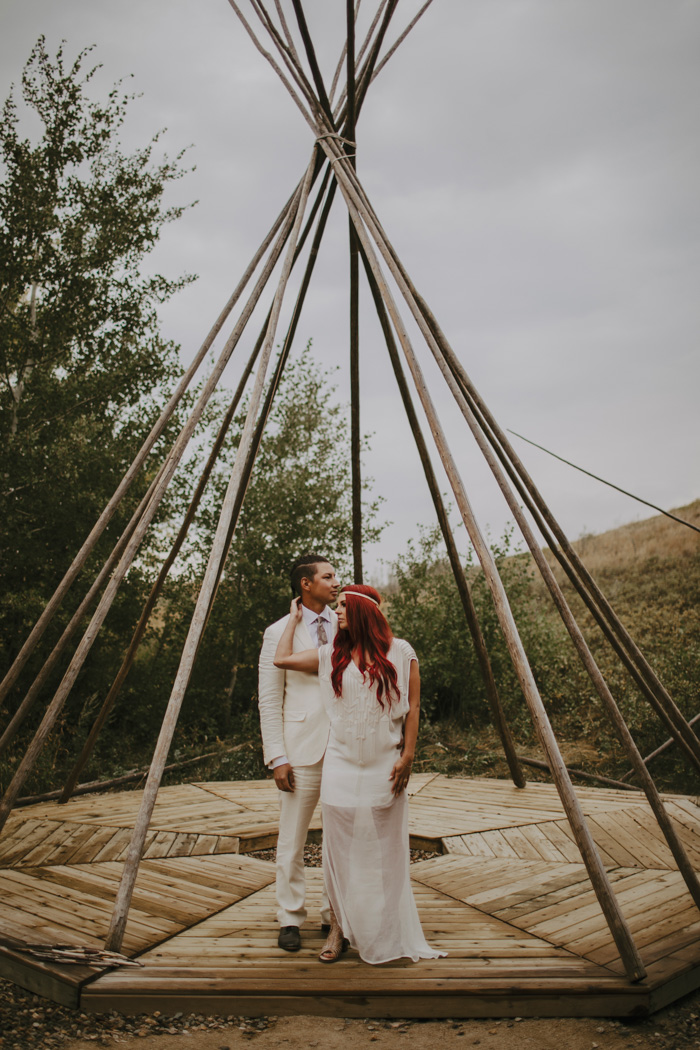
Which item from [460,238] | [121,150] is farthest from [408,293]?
[121,150]

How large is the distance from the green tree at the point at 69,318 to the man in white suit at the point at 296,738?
474 centimetres

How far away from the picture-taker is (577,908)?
2.84 m

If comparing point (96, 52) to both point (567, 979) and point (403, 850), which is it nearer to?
point (403, 850)

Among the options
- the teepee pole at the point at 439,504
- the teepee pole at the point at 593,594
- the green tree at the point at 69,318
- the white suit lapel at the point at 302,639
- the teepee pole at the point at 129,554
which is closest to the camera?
the white suit lapel at the point at 302,639

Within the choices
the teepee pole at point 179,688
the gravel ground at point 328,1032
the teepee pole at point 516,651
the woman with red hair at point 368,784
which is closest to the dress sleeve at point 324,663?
the woman with red hair at point 368,784

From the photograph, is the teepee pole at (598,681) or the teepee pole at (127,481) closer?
the teepee pole at (598,681)

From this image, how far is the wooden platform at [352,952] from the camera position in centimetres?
217

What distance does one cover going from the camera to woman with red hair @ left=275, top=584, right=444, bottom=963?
2.38m

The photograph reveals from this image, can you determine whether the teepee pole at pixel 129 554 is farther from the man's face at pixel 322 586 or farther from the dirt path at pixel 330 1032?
the dirt path at pixel 330 1032

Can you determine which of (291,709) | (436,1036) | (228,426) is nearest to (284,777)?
(291,709)

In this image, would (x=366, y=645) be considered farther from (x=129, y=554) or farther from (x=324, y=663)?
(x=129, y=554)

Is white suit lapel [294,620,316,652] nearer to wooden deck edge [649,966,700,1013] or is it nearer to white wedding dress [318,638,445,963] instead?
white wedding dress [318,638,445,963]

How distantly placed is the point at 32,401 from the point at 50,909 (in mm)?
5520

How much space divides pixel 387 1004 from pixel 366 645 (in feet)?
3.64
